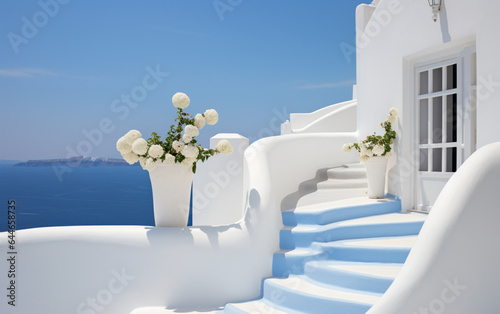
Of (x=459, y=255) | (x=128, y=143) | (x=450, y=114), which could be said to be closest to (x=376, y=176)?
(x=450, y=114)

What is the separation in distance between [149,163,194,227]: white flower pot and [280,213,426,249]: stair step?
136 cm

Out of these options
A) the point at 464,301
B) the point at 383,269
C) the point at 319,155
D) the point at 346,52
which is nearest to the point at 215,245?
the point at 383,269

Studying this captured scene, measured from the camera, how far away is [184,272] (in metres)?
4.49

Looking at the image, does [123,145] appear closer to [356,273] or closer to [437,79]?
[356,273]

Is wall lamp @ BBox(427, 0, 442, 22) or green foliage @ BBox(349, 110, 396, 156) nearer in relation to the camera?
wall lamp @ BBox(427, 0, 442, 22)

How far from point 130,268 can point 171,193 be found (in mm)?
935

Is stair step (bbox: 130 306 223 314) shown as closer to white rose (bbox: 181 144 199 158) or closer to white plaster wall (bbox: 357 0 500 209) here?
white rose (bbox: 181 144 199 158)

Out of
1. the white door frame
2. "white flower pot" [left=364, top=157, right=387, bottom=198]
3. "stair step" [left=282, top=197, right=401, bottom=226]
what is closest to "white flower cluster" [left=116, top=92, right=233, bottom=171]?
"stair step" [left=282, top=197, right=401, bottom=226]

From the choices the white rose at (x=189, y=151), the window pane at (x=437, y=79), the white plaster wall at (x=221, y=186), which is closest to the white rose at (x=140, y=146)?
the white rose at (x=189, y=151)

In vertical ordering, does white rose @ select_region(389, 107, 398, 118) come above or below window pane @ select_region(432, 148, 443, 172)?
above

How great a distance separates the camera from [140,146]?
448cm

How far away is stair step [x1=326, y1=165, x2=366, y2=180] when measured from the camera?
22.8ft

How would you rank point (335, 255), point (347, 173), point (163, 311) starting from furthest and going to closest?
point (347, 173) < point (335, 255) < point (163, 311)

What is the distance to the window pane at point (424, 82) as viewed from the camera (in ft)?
18.6
